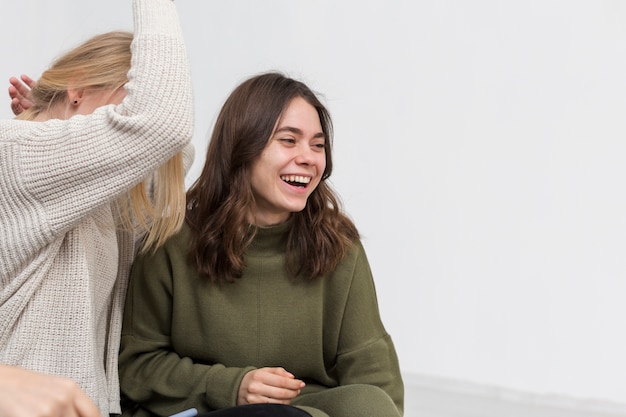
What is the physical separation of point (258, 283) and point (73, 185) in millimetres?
538

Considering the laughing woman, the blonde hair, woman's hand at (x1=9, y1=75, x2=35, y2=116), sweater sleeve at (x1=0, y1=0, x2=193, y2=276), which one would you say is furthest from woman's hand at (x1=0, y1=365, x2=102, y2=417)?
woman's hand at (x1=9, y1=75, x2=35, y2=116)

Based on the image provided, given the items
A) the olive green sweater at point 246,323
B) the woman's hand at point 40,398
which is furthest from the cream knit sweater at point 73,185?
the woman's hand at point 40,398

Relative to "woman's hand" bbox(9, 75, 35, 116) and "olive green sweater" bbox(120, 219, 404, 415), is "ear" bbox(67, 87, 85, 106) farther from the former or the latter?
"olive green sweater" bbox(120, 219, 404, 415)

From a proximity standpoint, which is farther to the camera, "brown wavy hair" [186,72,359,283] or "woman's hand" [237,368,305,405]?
"brown wavy hair" [186,72,359,283]

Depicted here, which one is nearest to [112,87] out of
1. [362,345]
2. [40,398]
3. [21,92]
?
[21,92]

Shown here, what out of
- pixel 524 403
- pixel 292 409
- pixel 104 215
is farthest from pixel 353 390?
pixel 524 403

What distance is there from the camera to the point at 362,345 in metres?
1.87

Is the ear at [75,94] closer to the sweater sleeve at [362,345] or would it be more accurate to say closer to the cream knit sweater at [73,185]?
the cream knit sweater at [73,185]

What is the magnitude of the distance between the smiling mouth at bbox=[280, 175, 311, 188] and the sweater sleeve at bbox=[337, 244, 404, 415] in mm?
191

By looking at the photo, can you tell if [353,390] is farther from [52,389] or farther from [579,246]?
[579,246]

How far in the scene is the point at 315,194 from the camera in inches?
76.4

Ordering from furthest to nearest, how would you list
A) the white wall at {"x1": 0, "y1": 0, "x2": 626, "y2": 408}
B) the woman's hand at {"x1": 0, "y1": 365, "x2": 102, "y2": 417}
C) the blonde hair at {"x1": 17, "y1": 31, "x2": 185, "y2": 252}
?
1. the white wall at {"x1": 0, "y1": 0, "x2": 626, "y2": 408}
2. the blonde hair at {"x1": 17, "y1": 31, "x2": 185, "y2": 252}
3. the woman's hand at {"x1": 0, "y1": 365, "x2": 102, "y2": 417}

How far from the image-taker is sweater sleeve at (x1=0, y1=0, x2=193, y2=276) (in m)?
1.40

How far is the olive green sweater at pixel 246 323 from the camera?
1.82 m
